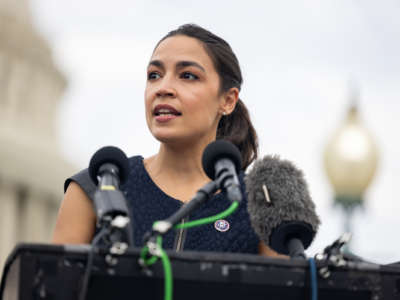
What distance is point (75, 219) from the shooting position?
15.2 feet

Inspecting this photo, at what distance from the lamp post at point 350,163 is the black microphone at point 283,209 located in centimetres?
1199

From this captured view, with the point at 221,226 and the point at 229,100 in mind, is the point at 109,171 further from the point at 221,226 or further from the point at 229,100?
the point at 229,100

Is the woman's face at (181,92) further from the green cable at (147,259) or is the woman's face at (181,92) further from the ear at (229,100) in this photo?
the green cable at (147,259)

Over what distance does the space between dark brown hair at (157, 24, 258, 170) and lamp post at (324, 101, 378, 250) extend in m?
10.5

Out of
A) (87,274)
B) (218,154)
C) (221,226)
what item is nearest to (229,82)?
(221,226)

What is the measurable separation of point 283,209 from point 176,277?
2.23ft

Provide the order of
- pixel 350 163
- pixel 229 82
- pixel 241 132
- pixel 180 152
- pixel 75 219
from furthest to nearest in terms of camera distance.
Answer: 1. pixel 350 163
2. pixel 241 132
3. pixel 229 82
4. pixel 180 152
5. pixel 75 219

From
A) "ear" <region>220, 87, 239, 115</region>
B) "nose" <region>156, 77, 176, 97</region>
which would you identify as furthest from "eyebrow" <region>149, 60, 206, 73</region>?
"ear" <region>220, 87, 239, 115</region>

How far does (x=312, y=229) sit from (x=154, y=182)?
1364 mm

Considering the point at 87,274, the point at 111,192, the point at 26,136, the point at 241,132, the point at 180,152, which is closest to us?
the point at 87,274

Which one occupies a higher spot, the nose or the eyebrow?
the eyebrow

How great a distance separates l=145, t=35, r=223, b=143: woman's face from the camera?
15.7ft

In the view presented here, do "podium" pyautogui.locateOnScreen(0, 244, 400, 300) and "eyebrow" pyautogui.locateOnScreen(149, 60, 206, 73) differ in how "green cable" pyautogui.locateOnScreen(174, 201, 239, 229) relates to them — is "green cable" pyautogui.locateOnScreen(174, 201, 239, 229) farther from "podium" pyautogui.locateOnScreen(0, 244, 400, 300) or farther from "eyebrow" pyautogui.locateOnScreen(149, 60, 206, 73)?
"eyebrow" pyautogui.locateOnScreen(149, 60, 206, 73)

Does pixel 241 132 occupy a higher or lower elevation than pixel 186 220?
higher
